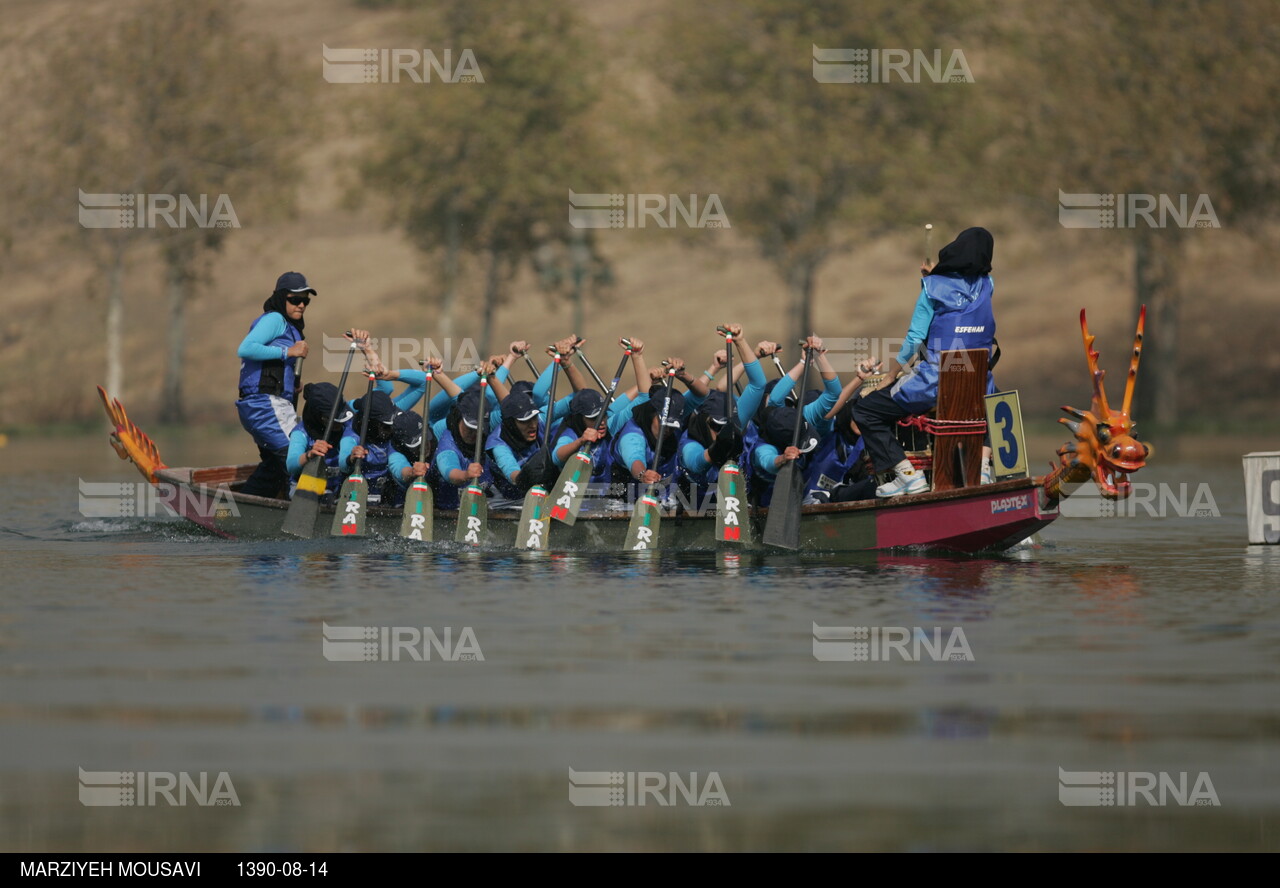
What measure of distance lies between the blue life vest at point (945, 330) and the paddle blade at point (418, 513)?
14.4 ft

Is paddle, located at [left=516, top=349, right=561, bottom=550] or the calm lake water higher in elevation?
paddle, located at [left=516, top=349, right=561, bottom=550]

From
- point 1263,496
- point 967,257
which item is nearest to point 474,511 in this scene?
point 967,257

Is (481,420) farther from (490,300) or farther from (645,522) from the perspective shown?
(490,300)

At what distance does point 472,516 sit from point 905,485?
3906 millimetres

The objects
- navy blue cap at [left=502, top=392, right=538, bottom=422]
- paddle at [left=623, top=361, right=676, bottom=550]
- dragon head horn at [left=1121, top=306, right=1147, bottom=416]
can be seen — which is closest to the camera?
dragon head horn at [left=1121, top=306, right=1147, bottom=416]

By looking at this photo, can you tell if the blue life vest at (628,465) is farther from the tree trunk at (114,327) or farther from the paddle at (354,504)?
the tree trunk at (114,327)

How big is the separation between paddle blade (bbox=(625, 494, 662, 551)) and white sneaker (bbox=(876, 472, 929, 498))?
202 centimetres

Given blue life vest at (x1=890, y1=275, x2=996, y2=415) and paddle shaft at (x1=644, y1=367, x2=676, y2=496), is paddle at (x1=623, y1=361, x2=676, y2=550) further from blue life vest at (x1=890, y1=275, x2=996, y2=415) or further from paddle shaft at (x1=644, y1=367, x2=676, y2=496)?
blue life vest at (x1=890, y1=275, x2=996, y2=415)

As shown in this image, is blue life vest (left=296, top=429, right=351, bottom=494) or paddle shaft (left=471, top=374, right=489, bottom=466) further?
blue life vest (left=296, top=429, right=351, bottom=494)

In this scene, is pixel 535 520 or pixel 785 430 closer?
pixel 785 430

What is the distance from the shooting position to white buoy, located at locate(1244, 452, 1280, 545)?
19.9 m

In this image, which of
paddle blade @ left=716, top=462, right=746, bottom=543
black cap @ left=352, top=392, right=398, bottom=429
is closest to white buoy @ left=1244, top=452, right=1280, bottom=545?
paddle blade @ left=716, top=462, right=746, bottom=543

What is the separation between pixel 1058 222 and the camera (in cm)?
A: 5231

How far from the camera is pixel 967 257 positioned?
17.8 meters
